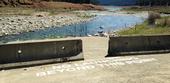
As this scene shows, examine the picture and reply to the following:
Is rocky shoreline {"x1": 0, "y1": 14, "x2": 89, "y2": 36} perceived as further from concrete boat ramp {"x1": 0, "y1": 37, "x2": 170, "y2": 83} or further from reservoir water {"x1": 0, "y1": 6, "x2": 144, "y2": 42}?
concrete boat ramp {"x1": 0, "y1": 37, "x2": 170, "y2": 83}

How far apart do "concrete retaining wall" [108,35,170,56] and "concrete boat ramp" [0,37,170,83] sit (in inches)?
30.5

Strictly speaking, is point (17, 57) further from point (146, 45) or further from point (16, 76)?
point (146, 45)

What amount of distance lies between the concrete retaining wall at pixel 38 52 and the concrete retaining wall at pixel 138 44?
1.65 m

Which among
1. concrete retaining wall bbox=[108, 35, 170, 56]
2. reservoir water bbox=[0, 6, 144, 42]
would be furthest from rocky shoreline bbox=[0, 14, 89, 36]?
concrete retaining wall bbox=[108, 35, 170, 56]

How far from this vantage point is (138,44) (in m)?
16.0

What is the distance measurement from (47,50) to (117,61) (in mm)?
2624

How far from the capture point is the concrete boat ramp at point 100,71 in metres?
11.0

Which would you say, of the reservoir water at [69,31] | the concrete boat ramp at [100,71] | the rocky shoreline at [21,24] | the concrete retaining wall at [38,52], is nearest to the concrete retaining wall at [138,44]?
the concrete boat ramp at [100,71]

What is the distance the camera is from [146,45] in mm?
16062

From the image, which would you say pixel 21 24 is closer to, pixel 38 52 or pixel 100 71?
pixel 38 52

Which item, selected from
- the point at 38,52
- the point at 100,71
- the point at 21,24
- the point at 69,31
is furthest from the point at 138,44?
the point at 21,24

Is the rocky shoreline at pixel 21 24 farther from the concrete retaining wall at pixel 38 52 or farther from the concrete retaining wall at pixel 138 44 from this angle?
the concrete retaining wall at pixel 38 52

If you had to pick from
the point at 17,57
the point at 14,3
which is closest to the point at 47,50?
the point at 17,57

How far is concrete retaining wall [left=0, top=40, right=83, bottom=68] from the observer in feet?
43.0
